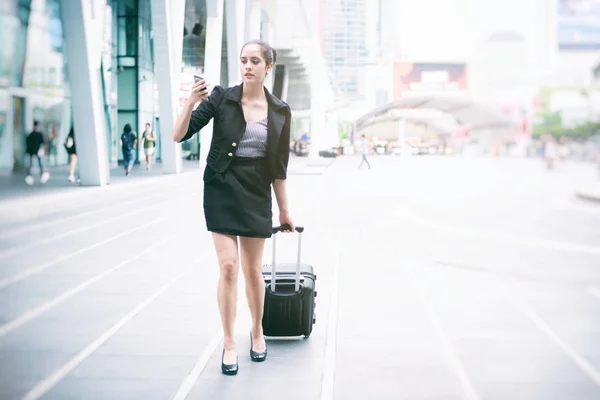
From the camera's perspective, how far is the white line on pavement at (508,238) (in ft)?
31.6

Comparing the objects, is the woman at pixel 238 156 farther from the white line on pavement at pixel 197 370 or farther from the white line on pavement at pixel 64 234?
the white line on pavement at pixel 64 234

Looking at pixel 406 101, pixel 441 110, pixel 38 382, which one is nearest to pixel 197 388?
pixel 38 382

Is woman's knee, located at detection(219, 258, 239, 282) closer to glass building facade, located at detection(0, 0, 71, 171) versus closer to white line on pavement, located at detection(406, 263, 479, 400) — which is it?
white line on pavement, located at detection(406, 263, 479, 400)

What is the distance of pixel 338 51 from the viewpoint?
10656mm

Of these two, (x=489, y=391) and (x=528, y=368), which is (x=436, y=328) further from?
(x=489, y=391)

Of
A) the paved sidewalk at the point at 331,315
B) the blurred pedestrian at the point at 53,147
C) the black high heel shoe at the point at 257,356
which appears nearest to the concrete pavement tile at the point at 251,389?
the paved sidewalk at the point at 331,315

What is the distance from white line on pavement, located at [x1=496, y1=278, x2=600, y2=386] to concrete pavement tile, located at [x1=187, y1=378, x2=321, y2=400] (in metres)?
1.49

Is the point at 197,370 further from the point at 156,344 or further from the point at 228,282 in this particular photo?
the point at 156,344

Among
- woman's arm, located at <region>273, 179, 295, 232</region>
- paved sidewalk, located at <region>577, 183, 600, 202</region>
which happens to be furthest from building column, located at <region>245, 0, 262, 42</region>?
woman's arm, located at <region>273, 179, 295, 232</region>

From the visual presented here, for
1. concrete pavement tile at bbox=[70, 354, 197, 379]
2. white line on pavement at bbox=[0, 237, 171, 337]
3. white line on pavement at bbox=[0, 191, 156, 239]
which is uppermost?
concrete pavement tile at bbox=[70, 354, 197, 379]

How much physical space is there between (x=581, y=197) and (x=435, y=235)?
9364mm

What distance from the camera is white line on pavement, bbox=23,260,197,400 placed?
3.81 metres

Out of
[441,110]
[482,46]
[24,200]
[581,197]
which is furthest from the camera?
[581,197]

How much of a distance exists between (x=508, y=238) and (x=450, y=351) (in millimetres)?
6293
